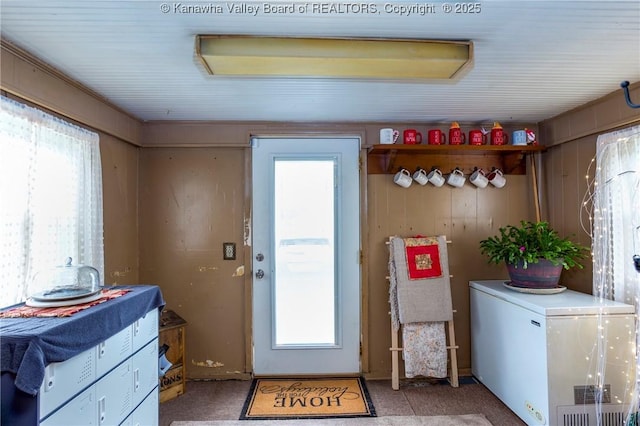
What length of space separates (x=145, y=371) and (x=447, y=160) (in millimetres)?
2631

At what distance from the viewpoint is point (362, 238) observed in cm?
283

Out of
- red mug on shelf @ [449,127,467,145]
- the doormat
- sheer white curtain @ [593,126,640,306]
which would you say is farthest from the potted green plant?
the doormat

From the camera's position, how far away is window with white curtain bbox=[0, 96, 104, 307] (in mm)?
1580

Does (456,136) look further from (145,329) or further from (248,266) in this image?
(145,329)

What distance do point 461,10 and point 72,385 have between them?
6.87ft

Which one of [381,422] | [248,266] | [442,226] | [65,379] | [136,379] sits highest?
[442,226]

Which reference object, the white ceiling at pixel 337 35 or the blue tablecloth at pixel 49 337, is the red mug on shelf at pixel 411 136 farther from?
the blue tablecloth at pixel 49 337

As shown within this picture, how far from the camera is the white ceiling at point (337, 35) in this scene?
131 cm

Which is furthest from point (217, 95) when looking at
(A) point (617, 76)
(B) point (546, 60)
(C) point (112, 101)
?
(A) point (617, 76)

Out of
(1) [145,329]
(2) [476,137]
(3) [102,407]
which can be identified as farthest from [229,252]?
(2) [476,137]

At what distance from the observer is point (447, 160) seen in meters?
2.87

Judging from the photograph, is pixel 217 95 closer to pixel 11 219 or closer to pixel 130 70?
pixel 130 70

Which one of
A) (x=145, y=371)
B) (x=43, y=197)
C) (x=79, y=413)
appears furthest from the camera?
(x=145, y=371)

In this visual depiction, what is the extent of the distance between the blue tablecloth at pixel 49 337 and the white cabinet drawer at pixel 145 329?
0.50ft
